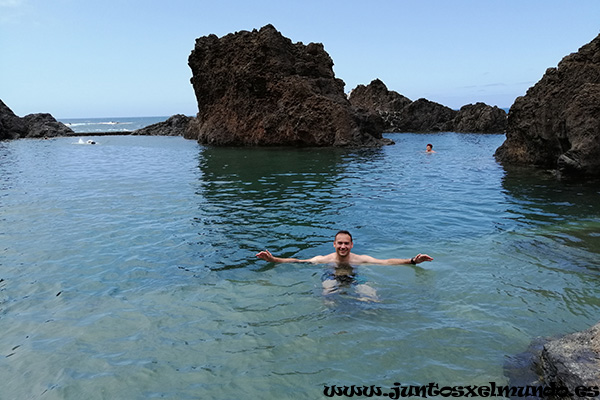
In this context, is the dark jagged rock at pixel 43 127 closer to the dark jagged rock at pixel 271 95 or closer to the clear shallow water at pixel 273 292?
the dark jagged rock at pixel 271 95

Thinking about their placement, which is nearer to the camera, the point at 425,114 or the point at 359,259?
the point at 359,259

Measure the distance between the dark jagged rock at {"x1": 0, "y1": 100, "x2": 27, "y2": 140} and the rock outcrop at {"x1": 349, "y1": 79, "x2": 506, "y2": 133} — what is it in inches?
2123

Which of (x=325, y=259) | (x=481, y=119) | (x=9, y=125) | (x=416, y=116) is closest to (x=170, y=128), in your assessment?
(x=9, y=125)

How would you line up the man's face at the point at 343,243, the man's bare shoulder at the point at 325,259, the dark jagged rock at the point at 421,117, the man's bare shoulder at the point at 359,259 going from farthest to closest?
the dark jagged rock at the point at 421,117 < the man's bare shoulder at the point at 325,259 < the man's bare shoulder at the point at 359,259 < the man's face at the point at 343,243

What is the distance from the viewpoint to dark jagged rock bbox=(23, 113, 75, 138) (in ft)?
216

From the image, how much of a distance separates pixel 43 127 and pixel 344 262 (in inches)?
2930

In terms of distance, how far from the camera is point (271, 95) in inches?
1576

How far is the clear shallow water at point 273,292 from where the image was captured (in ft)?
15.4

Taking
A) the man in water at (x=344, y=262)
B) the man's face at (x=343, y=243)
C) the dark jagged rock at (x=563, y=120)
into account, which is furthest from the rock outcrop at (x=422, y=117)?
the man's face at (x=343, y=243)

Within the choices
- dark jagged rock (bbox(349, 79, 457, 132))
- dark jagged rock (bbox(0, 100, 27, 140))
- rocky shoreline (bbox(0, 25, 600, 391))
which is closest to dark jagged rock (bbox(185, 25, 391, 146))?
rocky shoreline (bbox(0, 25, 600, 391))

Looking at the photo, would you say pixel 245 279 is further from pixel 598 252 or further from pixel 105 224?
pixel 598 252

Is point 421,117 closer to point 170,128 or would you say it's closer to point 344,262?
point 170,128

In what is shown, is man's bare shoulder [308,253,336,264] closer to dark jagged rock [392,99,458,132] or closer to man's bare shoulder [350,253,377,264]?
man's bare shoulder [350,253,377,264]

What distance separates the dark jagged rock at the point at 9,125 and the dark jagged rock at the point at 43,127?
46.7 inches
